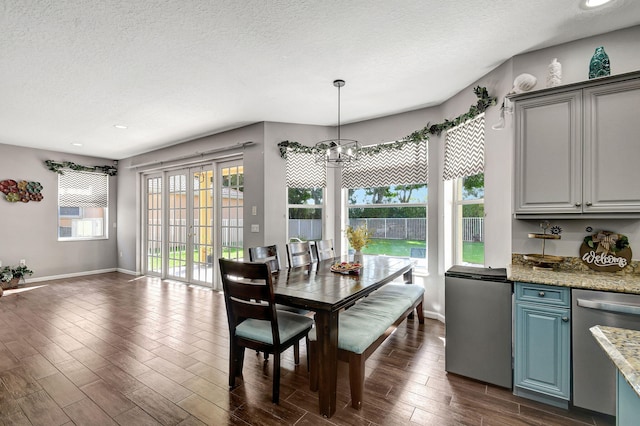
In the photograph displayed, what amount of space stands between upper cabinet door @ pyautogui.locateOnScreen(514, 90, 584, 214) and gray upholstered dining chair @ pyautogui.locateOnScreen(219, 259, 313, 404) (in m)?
2.03

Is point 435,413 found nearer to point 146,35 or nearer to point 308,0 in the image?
point 308,0

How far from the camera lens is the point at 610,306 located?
1.81 metres

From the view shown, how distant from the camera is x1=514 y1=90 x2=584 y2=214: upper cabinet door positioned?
2.23 meters

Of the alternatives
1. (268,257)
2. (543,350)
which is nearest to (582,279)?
(543,350)

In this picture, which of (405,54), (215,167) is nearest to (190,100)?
(215,167)

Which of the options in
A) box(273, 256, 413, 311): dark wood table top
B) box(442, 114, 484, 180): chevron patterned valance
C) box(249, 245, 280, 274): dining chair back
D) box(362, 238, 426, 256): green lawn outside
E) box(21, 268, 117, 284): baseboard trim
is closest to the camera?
box(273, 256, 413, 311): dark wood table top

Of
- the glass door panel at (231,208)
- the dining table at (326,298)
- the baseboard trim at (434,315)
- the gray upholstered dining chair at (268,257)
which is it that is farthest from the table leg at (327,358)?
the glass door panel at (231,208)

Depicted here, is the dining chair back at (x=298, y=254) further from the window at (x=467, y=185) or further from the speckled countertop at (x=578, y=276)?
the speckled countertop at (x=578, y=276)

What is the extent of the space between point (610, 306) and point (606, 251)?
27.2 inches

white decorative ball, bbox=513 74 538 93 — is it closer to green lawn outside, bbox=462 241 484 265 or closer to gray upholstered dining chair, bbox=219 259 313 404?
green lawn outside, bbox=462 241 484 265

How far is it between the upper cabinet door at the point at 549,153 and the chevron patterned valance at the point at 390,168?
1.50 metres

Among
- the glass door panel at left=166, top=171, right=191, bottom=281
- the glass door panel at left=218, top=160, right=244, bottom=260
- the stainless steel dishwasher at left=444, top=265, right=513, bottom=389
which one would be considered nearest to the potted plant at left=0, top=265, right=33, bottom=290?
the glass door panel at left=166, top=171, right=191, bottom=281

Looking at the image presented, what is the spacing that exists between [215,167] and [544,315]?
481 cm

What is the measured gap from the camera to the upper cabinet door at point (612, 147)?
2076mm
